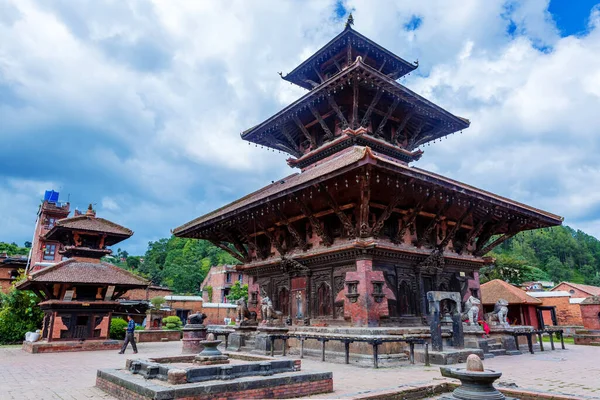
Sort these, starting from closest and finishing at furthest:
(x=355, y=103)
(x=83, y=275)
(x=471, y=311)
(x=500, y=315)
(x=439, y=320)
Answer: (x=439, y=320), (x=471, y=311), (x=500, y=315), (x=355, y=103), (x=83, y=275)

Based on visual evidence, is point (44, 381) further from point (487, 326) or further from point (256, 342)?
point (487, 326)

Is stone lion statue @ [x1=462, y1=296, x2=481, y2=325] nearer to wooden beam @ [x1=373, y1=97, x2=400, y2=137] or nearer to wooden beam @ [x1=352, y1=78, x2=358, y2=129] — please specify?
wooden beam @ [x1=373, y1=97, x2=400, y2=137]

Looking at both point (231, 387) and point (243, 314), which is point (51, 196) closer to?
point (243, 314)

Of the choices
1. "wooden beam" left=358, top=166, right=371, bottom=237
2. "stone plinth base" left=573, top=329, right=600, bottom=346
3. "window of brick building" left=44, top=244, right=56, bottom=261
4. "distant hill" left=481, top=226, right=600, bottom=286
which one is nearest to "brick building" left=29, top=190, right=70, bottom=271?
"window of brick building" left=44, top=244, right=56, bottom=261

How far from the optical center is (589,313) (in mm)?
22672

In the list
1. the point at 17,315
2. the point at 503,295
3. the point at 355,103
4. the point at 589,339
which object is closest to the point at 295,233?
the point at 355,103

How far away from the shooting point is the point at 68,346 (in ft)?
62.2

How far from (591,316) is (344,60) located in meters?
19.2

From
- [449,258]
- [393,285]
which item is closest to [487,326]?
[449,258]

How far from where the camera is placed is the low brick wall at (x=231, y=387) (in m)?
5.84

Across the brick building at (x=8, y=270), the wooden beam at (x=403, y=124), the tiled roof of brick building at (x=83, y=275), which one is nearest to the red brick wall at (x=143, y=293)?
the brick building at (x=8, y=270)

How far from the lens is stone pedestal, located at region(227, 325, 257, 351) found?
1580cm

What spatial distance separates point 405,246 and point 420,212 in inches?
56.7

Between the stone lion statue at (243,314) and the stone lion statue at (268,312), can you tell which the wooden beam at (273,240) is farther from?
the stone lion statue at (243,314)
